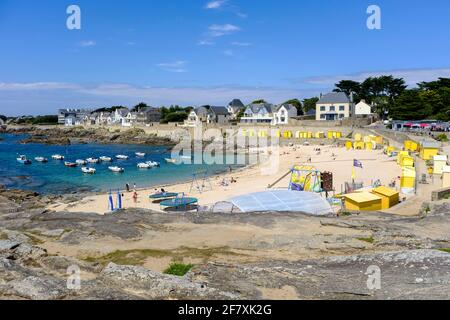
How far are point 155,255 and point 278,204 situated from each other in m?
10.3

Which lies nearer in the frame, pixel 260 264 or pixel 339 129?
pixel 260 264

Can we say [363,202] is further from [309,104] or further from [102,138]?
[309,104]

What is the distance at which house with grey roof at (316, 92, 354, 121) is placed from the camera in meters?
86.5

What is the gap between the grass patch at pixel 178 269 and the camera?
1272cm

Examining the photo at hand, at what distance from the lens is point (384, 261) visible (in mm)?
11641

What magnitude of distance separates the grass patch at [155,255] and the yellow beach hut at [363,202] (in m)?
11.5

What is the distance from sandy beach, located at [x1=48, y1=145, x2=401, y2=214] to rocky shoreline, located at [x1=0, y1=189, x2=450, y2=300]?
408 inches

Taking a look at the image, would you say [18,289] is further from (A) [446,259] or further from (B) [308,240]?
(A) [446,259]

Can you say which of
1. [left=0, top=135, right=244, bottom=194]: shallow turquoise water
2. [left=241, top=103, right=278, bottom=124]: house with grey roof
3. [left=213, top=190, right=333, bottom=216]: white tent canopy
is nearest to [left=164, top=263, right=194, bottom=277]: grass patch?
[left=213, top=190, right=333, bottom=216]: white tent canopy

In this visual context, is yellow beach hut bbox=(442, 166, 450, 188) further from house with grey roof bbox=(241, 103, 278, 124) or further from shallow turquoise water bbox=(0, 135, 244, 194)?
house with grey roof bbox=(241, 103, 278, 124)

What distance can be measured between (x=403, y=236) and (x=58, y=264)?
12476 millimetres

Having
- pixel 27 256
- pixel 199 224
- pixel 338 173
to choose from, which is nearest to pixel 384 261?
pixel 199 224

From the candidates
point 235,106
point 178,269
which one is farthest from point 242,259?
point 235,106

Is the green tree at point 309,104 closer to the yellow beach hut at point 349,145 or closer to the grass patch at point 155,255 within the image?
the yellow beach hut at point 349,145
